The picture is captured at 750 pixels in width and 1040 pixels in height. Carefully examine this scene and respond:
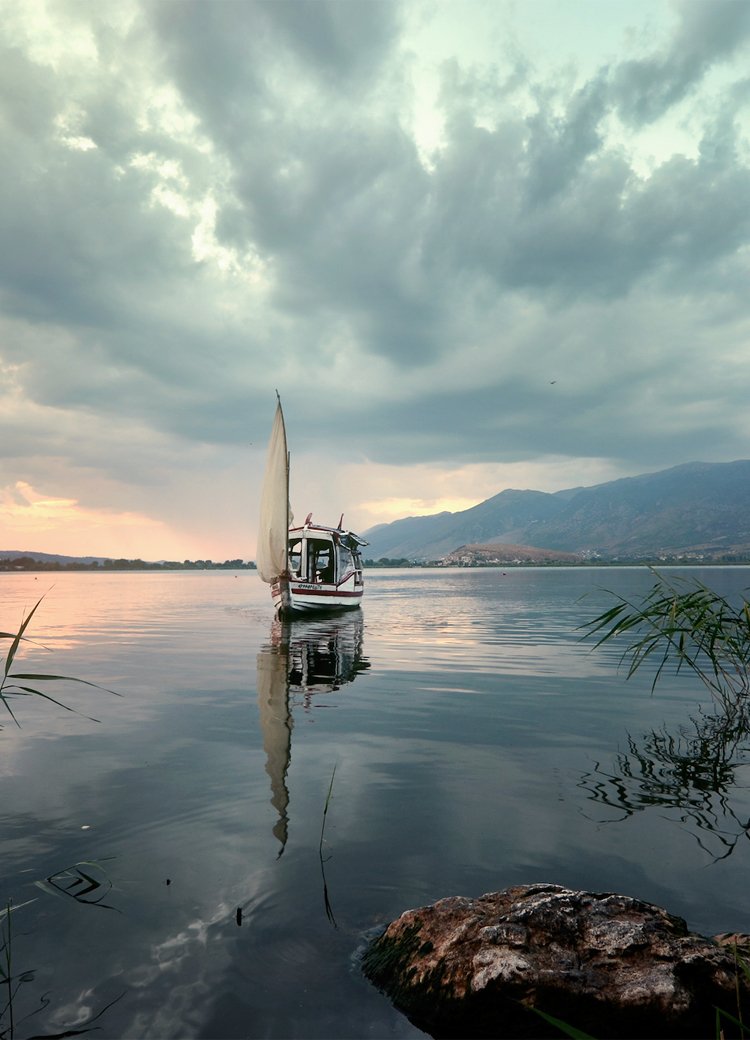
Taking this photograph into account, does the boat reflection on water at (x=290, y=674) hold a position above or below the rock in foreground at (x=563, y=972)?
below

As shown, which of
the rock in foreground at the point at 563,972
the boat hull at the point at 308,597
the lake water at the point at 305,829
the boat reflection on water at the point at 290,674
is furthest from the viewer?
the boat hull at the point at 308,597

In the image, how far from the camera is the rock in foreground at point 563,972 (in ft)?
11.9

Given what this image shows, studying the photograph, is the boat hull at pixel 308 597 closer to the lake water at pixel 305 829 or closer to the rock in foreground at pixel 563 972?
the lake water at pixel 305 829

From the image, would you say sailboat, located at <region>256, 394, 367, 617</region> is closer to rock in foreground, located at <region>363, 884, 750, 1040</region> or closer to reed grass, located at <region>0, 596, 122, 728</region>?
reed grass, located at <region>0, 596, 122, 728</region>

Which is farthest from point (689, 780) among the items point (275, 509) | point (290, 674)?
point (275, 509)

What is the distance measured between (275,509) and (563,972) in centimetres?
3441

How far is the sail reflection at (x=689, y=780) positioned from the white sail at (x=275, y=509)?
27.7 m

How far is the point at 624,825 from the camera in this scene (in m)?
7.17

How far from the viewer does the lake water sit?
173 inches

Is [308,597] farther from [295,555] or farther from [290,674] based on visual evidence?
[290,674]

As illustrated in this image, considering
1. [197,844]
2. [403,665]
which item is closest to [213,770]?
[197,844]

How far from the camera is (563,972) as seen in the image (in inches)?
148

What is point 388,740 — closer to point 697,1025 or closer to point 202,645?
point 697,1025

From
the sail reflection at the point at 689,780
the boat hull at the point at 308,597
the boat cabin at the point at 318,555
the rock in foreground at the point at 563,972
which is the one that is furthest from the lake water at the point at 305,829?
the boat cabin at the point at 318,555
